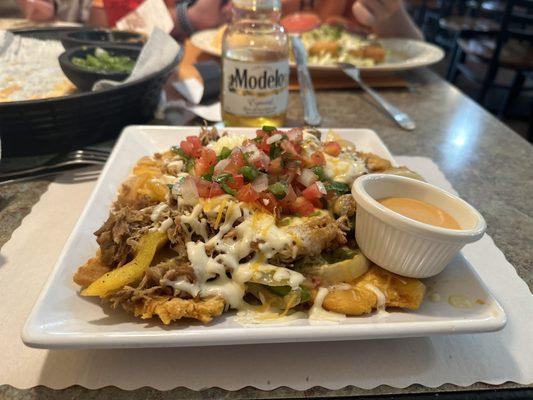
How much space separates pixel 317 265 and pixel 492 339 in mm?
455

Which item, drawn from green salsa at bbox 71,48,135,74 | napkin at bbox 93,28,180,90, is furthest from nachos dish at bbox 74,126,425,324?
green salsa at bbox 71,48,135,74

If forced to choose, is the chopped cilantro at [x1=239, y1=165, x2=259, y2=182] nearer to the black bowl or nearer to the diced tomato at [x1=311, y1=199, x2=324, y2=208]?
the diced tomato at [x1=311, y1=199, x2=324, y2=208]

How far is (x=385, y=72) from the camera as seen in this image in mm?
2928

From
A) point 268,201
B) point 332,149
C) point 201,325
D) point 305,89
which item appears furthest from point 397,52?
point 201,325

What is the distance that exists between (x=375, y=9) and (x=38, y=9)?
8.36 feet

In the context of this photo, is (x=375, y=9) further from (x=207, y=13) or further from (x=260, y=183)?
(x=260, y=183)

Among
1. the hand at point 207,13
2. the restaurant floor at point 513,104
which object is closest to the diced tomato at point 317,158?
the hand at point 207,13

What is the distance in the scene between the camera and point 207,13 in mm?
3508

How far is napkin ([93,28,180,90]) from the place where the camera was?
1871mm

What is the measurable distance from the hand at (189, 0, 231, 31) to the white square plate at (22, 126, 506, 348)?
2814mm

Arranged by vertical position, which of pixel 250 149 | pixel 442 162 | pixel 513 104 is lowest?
pixel 513 104

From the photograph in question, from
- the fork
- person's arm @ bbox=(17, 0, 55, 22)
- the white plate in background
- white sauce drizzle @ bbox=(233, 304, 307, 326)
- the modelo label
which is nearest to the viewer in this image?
white sauce drizzle @ bbox=(233, 304, 307, 326)

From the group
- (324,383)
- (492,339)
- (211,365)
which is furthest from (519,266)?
(211,365)

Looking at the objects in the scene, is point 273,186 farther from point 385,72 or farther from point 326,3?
point 326,3
